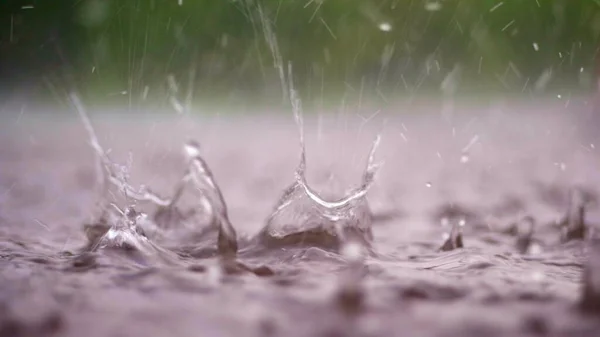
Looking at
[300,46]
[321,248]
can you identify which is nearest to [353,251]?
[321,248]

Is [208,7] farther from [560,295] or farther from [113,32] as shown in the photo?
[560,295]

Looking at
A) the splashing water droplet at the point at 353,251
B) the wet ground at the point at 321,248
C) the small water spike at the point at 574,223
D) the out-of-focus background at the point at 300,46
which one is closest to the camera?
the wet ground at the point at 321,248

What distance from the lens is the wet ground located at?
905mm

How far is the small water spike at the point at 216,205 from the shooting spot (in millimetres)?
1381

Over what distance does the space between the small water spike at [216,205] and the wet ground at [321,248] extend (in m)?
0.05

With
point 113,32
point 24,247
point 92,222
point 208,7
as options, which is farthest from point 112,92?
point 24,247

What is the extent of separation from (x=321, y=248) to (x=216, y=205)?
0.39m

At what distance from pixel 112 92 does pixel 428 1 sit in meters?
1.75

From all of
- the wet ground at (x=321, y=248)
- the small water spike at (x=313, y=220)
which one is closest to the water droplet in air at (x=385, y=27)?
the wet ground at (x=321, y=248)

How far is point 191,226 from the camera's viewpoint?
5.24ft

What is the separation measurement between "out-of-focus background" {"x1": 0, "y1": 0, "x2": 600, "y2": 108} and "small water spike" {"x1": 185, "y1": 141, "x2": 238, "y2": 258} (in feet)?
5.74

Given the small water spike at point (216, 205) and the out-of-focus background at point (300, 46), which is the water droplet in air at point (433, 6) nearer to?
the out-of-focus background at point (300, 46)

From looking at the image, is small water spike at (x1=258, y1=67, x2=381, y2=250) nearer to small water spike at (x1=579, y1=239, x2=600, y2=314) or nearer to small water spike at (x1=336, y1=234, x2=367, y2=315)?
small water spike at (x1=336, y1=234, x2=367, y2=315)

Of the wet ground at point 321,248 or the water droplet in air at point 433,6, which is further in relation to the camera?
the water droplet in air at point 433,6
